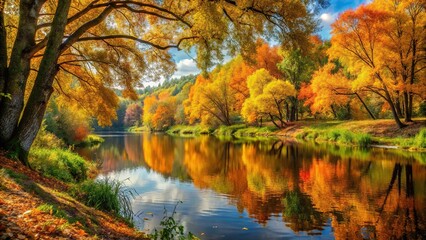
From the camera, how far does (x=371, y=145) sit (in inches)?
1106

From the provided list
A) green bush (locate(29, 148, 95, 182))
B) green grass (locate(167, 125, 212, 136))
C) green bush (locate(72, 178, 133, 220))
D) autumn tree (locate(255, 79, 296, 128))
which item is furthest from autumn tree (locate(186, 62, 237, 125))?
green bush (locate(72, 178, 133, 220))

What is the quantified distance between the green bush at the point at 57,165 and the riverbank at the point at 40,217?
3635 mm

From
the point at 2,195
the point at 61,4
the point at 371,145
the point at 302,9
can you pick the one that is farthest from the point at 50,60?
the point at 371,145

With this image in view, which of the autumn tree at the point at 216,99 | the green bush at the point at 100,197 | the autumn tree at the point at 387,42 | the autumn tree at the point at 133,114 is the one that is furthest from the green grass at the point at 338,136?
the autumn tree at the point at 133,114

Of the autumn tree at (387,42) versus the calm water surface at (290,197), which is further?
the autumn tree at (387,42)

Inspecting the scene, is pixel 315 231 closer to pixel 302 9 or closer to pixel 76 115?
pixel 302 9

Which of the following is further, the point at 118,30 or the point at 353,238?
the point at 118,30

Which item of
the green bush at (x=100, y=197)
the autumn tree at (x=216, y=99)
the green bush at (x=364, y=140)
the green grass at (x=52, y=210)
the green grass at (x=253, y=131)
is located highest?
the autumn tree at (x=216, y=99)

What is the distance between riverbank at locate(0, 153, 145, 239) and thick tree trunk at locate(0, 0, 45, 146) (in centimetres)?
120

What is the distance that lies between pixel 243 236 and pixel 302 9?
23.3 ft

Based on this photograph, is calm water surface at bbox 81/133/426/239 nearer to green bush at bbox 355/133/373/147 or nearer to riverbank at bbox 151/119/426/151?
riverbank at bbox 151/119/426/151

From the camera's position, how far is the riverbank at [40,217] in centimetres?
441

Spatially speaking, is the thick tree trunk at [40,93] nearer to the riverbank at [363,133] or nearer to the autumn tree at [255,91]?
the riverbank at [363,133]

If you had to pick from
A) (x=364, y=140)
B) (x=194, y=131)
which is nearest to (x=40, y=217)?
(x=364, y=140)
